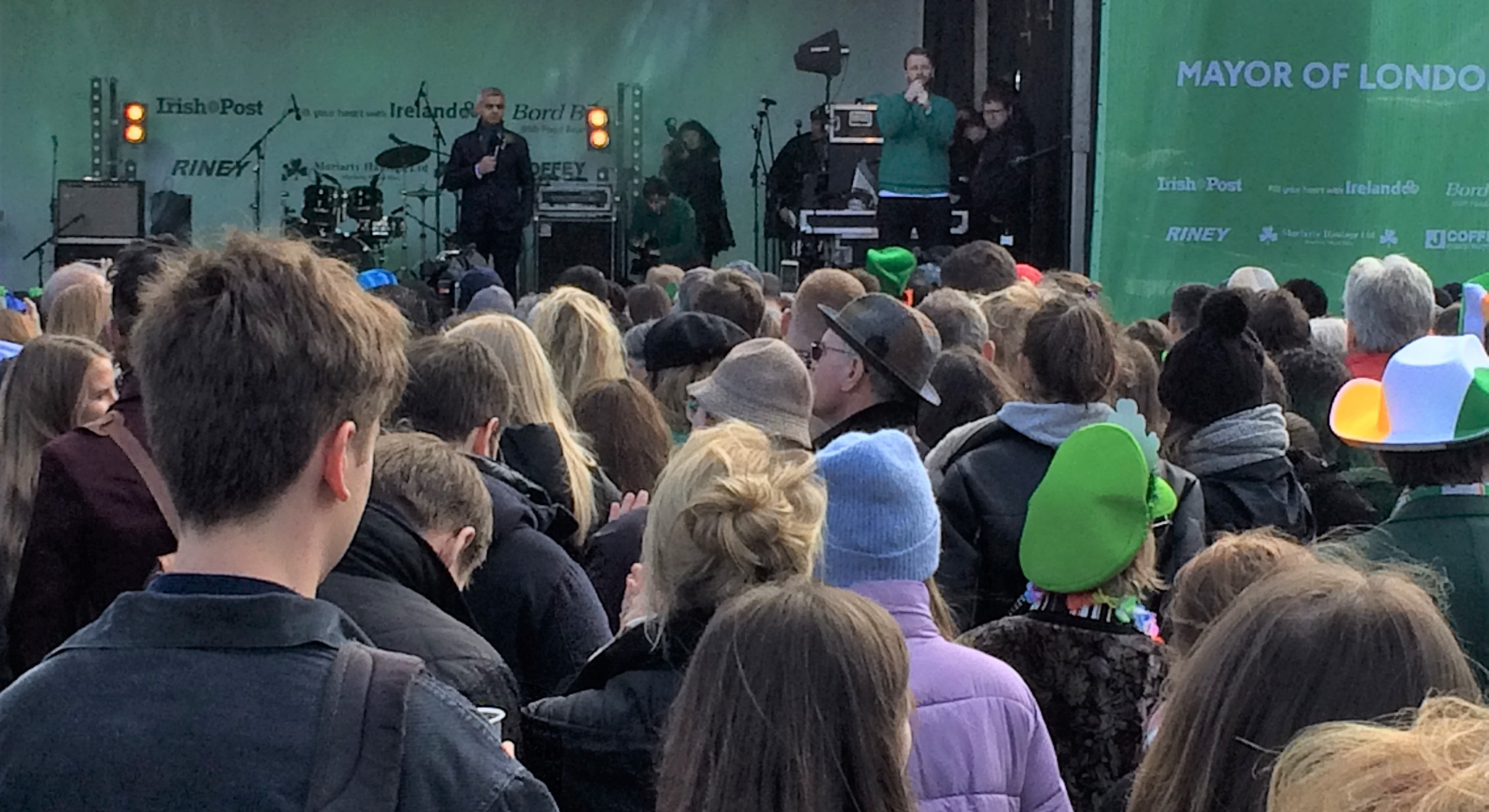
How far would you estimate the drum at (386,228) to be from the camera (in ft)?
47.5

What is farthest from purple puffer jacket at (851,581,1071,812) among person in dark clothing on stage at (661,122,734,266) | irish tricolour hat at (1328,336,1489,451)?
person in dark clothing on stage at (661,122,734,266)

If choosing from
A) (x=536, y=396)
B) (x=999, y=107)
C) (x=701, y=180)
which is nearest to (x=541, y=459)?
(x=536, y=396)

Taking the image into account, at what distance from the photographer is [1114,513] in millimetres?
2820

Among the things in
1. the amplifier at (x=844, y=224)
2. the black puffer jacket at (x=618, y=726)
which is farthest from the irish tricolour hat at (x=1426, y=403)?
the amplifier at (x=844, y=224)

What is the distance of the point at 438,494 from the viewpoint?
244cm

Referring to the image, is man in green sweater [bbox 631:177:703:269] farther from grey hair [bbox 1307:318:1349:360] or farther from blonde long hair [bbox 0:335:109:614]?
blonde long hair [bbox 0:335:109:614]

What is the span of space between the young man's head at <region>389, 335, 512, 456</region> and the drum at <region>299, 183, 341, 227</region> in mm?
11577

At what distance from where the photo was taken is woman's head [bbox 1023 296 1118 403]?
3.40 meters

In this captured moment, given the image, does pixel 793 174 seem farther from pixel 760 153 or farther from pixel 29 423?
pixel 29 423

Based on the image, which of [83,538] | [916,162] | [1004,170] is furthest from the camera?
[916,162]

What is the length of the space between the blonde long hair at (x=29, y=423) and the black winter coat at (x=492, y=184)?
9733mm

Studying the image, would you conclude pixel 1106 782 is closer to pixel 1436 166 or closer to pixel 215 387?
pixel 215 387

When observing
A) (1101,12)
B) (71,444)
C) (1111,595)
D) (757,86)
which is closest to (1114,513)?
(1111,595)

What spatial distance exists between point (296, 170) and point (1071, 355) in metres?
12.6
